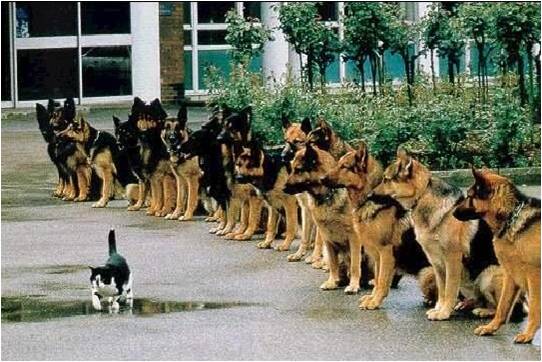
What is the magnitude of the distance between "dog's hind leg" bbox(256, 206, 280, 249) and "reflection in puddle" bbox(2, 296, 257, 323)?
302 centimetres

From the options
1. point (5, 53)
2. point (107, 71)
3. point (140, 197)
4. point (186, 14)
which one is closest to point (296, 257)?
point (140, 197)

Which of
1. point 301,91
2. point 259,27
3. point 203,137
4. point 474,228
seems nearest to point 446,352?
point 474,228

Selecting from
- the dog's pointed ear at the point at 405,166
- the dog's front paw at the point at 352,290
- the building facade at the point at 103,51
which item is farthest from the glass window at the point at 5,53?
the dog's pointed ear at the point at 405,166

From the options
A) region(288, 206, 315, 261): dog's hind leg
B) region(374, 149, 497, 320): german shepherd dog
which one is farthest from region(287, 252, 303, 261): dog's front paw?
region(374, 149, 497, 320): german shepherd dog

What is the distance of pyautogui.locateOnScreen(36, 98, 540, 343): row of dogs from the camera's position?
9539mm

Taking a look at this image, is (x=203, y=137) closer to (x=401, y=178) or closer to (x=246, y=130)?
(x=246, y=130)

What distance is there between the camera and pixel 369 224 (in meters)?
11.0

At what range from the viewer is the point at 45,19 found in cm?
3172

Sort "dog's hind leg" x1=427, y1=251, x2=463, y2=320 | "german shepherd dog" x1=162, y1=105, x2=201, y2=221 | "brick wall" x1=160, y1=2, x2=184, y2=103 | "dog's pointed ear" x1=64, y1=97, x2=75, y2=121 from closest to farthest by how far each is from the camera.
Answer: "dog's hind leg" x1=427, y1=251, x2=463, y2=320 < "german shepherd dog" x1=162, y1=105, x2=201, y2=221 < "dog's pointed ear" x1=64, y1=97, x2=75, y2=121 < "brick wall" x1=160, y1=2, x2=184, y2=103

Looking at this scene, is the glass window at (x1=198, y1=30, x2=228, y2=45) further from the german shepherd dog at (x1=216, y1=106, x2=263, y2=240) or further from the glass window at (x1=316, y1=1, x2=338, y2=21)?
the german shepherd dog at (x1=216, y1=106, x2=263, y2=240)

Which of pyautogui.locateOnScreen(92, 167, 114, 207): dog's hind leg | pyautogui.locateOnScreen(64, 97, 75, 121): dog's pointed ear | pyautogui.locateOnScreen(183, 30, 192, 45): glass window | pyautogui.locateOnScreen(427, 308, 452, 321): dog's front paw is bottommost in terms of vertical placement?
pyautogui.locateOnScreen(427, 308, 452, 321): dog's front paw

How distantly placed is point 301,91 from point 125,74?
13.3 metres

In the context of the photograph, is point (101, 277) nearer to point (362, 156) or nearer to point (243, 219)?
point (362, 156)

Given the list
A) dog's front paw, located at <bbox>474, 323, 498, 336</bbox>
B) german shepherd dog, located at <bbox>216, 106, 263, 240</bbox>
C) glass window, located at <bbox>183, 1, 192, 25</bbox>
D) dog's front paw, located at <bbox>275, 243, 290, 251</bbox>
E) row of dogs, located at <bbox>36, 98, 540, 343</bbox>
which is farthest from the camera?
glass window, located at <bbox>183, 1, 192, 25</bbox>
